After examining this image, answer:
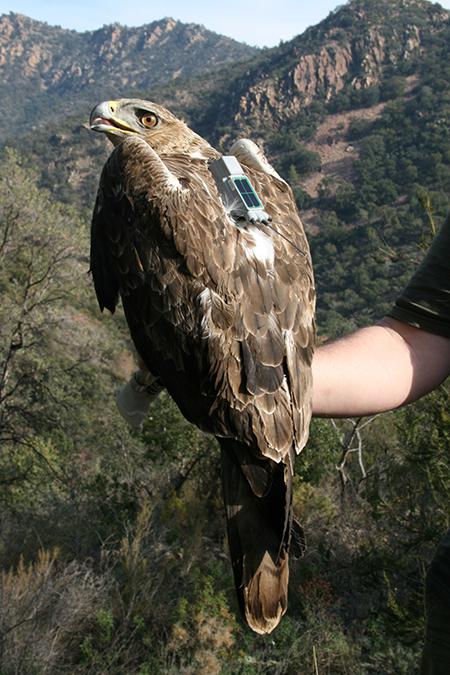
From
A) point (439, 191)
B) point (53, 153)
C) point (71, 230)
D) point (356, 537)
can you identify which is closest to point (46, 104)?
point (53, 153)

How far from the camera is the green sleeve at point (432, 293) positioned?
2162mm

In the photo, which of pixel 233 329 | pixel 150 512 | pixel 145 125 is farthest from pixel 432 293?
pixel 150 512

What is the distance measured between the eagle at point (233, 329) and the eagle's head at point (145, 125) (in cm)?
84

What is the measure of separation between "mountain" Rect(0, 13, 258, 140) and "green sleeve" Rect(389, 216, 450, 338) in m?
157

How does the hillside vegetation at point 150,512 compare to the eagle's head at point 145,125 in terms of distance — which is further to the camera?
the hillside vegetation at point 150,512

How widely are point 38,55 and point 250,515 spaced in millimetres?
225768

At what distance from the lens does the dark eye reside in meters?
3.62

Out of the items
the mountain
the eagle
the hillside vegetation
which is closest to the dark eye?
the eagle

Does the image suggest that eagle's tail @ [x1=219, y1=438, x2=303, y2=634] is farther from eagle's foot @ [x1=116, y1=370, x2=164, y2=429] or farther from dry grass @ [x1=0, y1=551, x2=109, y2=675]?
dry grass @ [x1=0, y1=551, x2=109, y2=675]

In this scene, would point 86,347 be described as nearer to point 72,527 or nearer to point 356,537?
point 72,527

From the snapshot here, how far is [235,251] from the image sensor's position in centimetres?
240

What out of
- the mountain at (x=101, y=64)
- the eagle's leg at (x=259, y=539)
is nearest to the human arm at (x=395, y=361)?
the eagle's leg at (x=259, y=539)

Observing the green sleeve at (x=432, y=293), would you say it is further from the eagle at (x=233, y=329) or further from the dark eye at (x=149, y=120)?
the dark eye at (x=149, y=120)

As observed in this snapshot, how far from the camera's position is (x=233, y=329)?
2279mm
